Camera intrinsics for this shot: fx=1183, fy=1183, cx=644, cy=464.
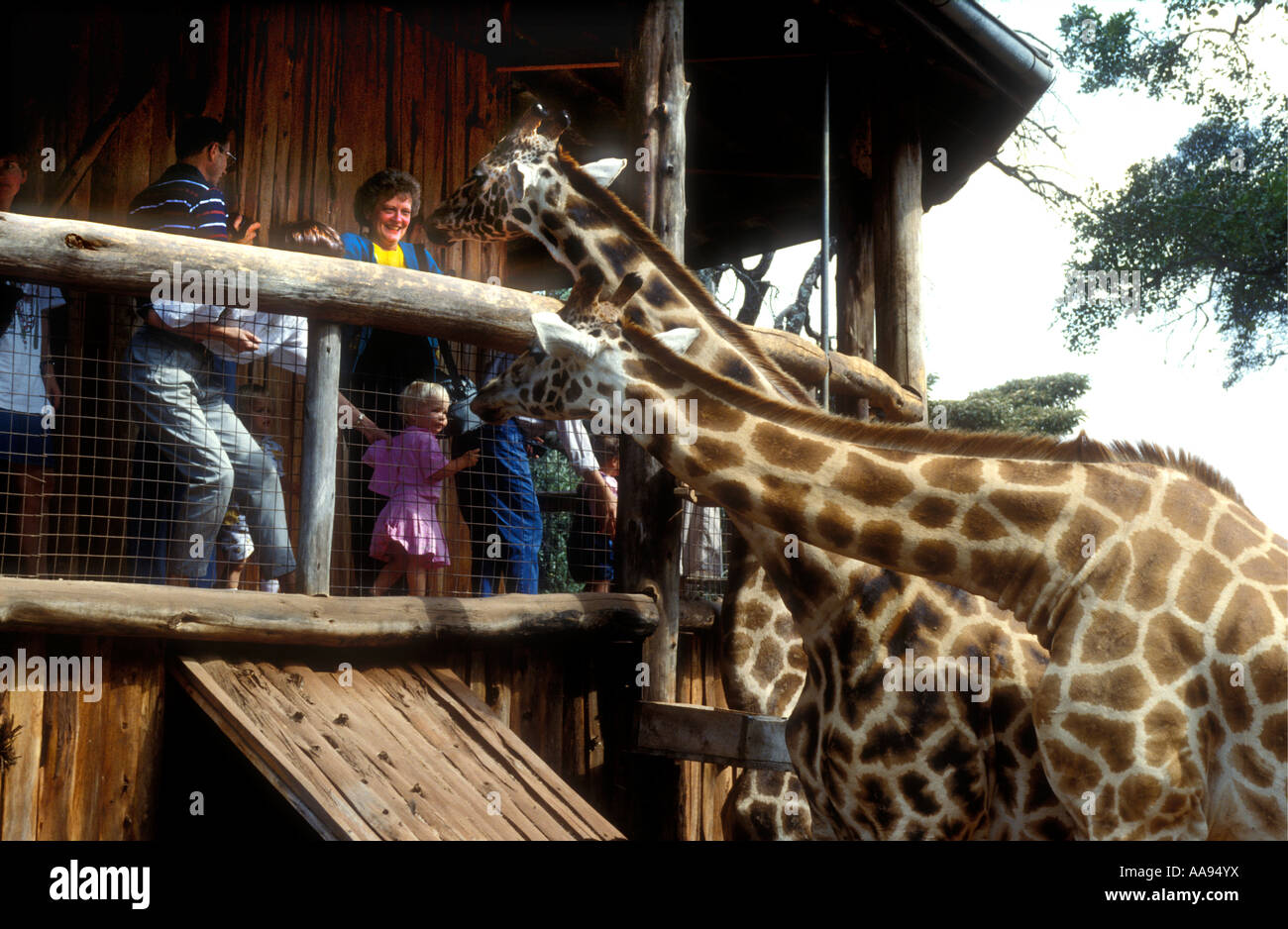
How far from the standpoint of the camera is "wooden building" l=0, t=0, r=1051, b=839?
430 centimetres

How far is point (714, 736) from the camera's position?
5.50 metres

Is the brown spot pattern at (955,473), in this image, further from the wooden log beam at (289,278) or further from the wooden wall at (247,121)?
the wooden wall at (247,121)

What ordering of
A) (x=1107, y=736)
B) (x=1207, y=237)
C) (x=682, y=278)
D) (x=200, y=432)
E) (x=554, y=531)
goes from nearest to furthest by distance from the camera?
(x=1107, y=736)
(x=200, y=432)
(x=682, y=278)
(x=554, y=531)
(x=1207, y=237)

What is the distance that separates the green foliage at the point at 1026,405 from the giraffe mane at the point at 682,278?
27.1 meters

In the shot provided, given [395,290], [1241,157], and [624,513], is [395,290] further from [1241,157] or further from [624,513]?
[1241,157]

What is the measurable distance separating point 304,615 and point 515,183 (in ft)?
8.53

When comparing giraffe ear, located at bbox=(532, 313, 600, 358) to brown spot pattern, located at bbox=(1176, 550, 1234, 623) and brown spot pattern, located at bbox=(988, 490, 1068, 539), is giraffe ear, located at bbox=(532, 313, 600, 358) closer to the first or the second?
brown spot pattern, located at bbox=(988, 490, 1068, 539)

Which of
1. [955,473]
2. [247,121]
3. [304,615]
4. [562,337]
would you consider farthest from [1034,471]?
[247,121]

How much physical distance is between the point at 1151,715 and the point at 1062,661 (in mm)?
298

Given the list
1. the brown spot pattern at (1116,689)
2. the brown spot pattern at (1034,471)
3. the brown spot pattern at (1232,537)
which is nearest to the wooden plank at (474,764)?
the brown spot pattern at (1116,689)

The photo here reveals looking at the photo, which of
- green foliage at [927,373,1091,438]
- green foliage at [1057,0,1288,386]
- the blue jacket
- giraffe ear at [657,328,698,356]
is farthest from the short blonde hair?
green foliage at [927,373,1091,438]

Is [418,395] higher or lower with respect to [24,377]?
higher

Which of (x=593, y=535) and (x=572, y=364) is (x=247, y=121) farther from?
(x=572, y=364)

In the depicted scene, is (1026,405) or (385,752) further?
(1026,405)
